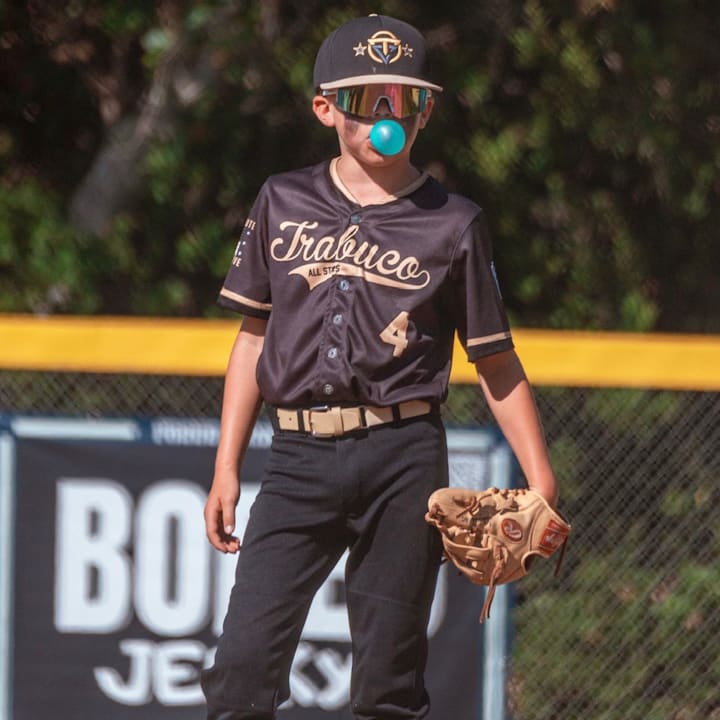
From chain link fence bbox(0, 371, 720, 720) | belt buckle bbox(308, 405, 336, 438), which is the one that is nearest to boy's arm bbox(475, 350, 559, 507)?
belt buckle bbox(308, 405, 336, 438)

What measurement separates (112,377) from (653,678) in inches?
72.1

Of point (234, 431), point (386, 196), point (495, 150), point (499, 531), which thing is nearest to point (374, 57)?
point (386, 196)

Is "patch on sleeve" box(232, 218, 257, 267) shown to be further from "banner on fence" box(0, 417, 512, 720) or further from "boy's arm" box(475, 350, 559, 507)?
"banner on fence" box(0, 417, 512, 720)

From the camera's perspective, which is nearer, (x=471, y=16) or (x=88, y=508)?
(x=88, y=508)

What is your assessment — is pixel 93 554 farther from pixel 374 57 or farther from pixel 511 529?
pixel 374 57

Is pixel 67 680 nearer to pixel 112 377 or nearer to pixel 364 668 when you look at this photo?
pixel 112 377

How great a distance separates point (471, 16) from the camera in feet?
19.1

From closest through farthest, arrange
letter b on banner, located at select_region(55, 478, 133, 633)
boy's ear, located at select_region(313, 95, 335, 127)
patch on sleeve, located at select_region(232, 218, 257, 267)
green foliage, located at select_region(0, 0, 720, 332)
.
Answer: boy's ear, located at select_region(313, 95, 335, 127) < patch on sleeve, located at select_region(232, 218, 257, 267) < letter b on banner, located at select_region(55, 478, 133, 633) < green foliage, located at select_region(0, 0, 720, 332)

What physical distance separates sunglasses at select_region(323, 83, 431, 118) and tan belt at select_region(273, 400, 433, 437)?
1.95 ft

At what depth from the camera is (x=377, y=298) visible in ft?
9.86

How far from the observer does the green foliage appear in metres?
5.60

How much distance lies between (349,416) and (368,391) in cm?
7

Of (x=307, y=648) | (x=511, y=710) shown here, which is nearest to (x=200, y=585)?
(x=307, y=648)

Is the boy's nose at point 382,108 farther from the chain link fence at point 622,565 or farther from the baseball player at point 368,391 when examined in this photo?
the chain link fence at point 622,565
